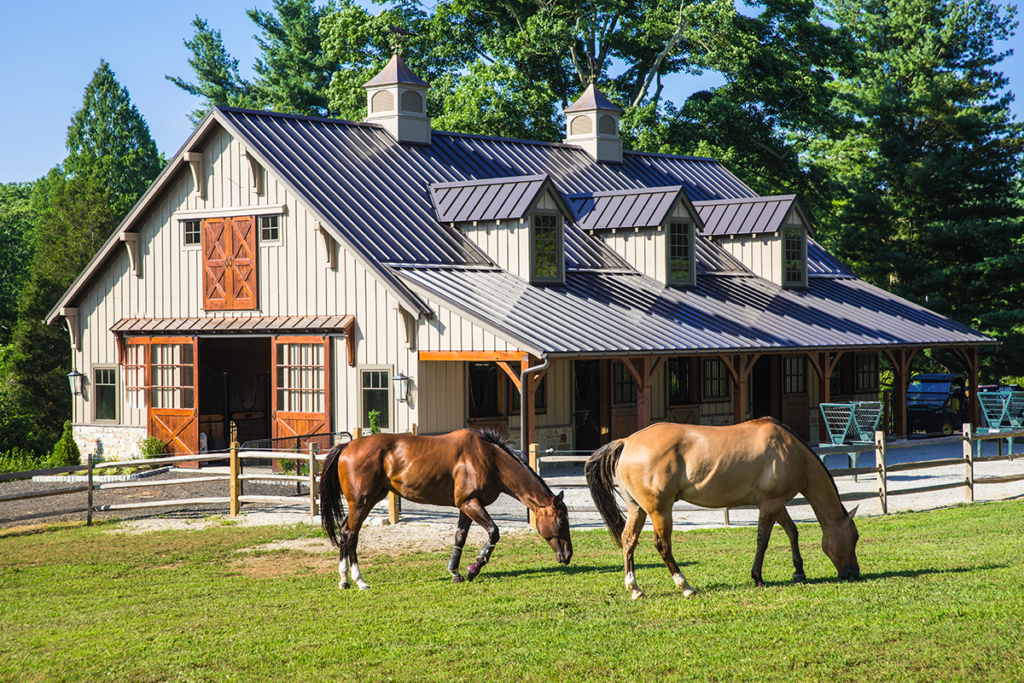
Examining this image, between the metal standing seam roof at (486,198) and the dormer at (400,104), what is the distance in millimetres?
2497

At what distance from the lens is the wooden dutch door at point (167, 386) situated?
71.7 feet

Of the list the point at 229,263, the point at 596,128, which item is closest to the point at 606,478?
the point at 229,263

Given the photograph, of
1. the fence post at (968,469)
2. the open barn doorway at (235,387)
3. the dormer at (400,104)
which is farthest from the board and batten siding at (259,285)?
the fence post at (968,469)

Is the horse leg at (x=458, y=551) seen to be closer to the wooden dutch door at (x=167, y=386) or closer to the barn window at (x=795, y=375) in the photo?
the wooden dutch door at (x=167, y=386)

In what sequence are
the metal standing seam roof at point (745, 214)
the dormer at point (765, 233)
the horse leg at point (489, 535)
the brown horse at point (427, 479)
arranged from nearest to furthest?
the horse leg at point (489, 535), the brown horse at point (427, 479), the metal standing seam roof at point (745, 214), the dormer at point (765, 233)

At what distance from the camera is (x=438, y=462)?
10.8m

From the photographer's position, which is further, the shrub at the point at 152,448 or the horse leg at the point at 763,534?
the shrub at the point at 152,448

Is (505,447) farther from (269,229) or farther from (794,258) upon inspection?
(794,258)

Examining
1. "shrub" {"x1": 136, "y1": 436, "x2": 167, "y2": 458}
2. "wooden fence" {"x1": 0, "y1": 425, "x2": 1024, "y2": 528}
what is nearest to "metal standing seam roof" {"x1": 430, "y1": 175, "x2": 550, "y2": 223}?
"wooden fence" {"x1": 0, "y1": 425, "x2": 1024, "y2": 528}

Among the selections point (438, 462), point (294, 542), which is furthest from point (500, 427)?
point (438, 462)

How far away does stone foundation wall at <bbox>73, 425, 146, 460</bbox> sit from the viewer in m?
22.8

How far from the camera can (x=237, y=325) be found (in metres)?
→ 21.1

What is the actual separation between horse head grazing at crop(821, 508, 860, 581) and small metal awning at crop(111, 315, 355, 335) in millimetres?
11452

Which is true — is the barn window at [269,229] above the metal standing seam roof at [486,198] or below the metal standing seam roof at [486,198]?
below
